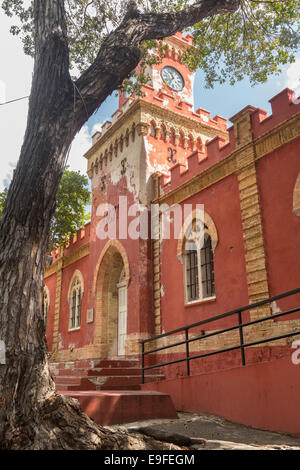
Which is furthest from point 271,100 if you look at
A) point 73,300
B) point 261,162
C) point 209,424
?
point 73,300

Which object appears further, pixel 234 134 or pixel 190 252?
pixel 190 252

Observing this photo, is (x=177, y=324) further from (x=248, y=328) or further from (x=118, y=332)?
(x=118, y=332)

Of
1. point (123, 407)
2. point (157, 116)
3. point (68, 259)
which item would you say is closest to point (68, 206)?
point (68, 259)

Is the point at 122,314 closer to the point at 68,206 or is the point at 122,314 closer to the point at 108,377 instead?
the point at 108,377

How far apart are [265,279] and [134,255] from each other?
5134 millimetres

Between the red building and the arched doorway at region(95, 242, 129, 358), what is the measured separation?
4cm

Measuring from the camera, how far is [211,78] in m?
10.9

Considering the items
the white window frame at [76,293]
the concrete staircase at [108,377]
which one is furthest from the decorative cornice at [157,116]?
the concrete staircase at [108,377]

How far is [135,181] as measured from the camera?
13.3 metres

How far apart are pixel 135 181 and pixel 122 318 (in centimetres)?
502

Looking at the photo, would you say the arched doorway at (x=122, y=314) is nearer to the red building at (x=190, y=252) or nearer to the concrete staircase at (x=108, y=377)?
the red building at (x=190, y=252)

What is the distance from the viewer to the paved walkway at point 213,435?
13.7ft

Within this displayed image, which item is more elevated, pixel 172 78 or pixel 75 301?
pixel 172 78

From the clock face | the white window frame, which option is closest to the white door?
the white window frame
